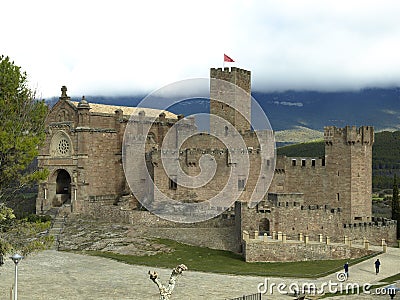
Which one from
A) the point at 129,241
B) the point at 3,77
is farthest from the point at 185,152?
the point at 3,77

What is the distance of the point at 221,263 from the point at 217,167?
1730 cm

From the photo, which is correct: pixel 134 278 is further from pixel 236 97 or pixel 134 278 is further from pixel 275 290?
pixel 236 97

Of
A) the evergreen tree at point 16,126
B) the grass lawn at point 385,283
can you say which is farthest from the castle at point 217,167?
the evergreen tree at point 16,126

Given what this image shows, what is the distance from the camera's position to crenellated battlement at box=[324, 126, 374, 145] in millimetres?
52875

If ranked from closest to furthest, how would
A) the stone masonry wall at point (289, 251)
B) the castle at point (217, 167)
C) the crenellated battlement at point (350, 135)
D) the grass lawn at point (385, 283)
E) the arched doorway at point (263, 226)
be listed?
Result: the grass lawn at point (385, 283) < the stone masonry wall at point (289, 251) < the arched doorway at point (263, 226) < the castle at point (217, 167) < the crenellated battlement at point (350, 135)

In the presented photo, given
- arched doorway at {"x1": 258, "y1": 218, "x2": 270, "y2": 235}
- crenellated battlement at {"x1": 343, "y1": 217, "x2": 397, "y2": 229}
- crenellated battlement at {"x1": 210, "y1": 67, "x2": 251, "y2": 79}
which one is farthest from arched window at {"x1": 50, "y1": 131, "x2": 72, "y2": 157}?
crenellated battlement at {"x1": 343, "y1": 217, "x2": 397, "y2": 229}

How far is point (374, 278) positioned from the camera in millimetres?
35719

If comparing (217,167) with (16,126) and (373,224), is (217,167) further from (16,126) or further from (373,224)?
(16,126)

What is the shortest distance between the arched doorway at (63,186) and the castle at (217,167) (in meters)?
0.11

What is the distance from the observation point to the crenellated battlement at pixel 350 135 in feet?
173

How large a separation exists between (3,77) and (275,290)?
1779cm

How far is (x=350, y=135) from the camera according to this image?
52875mm

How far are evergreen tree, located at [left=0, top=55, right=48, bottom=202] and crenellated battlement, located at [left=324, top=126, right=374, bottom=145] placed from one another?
32.2 meters

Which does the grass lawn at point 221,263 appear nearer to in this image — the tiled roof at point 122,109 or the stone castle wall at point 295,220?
the stone castle wall at point 295,220
